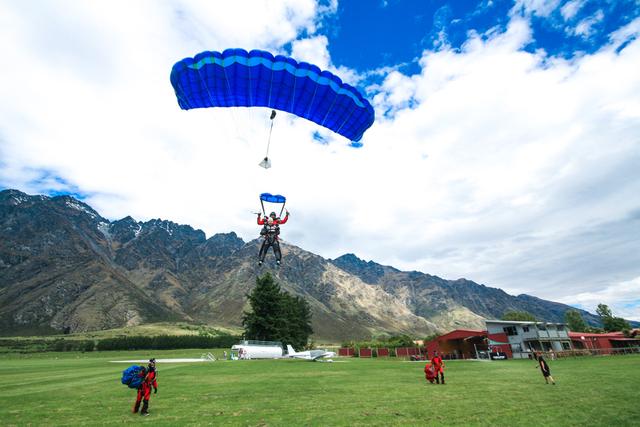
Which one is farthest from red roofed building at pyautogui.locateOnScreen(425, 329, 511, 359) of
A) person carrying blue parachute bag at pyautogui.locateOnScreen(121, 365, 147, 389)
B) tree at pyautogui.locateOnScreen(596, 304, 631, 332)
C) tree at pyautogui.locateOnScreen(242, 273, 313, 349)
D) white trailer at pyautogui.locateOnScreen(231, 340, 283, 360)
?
tree at pyautogui.locateOnScreen(596, 304, 631, 332)

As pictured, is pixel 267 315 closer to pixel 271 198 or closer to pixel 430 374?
pixel 271 198

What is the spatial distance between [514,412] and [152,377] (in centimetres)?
1096

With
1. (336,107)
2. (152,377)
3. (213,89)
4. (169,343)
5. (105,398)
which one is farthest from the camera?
(169,343)


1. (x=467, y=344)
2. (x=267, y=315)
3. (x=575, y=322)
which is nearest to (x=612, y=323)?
(x=575, y=322)

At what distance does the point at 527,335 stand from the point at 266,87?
1886 inches

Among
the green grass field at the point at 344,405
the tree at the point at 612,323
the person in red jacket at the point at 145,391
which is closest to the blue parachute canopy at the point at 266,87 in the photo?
the person in red jacket at the point at 145,391

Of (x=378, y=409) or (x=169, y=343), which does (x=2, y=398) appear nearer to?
(x=378, y=409)

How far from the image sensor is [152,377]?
1082 cm

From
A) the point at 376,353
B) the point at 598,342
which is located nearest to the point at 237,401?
the point at 376,353

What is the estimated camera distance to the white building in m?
45.9

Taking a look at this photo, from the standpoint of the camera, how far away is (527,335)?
46.4 m

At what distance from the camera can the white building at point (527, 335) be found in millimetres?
45938

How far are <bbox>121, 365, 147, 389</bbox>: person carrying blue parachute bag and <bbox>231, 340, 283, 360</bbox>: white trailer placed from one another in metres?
34.8

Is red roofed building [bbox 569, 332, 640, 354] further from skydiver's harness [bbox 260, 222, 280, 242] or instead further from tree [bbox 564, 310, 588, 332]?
skydiver's harness [bbox 260, 222, 280, 242]
